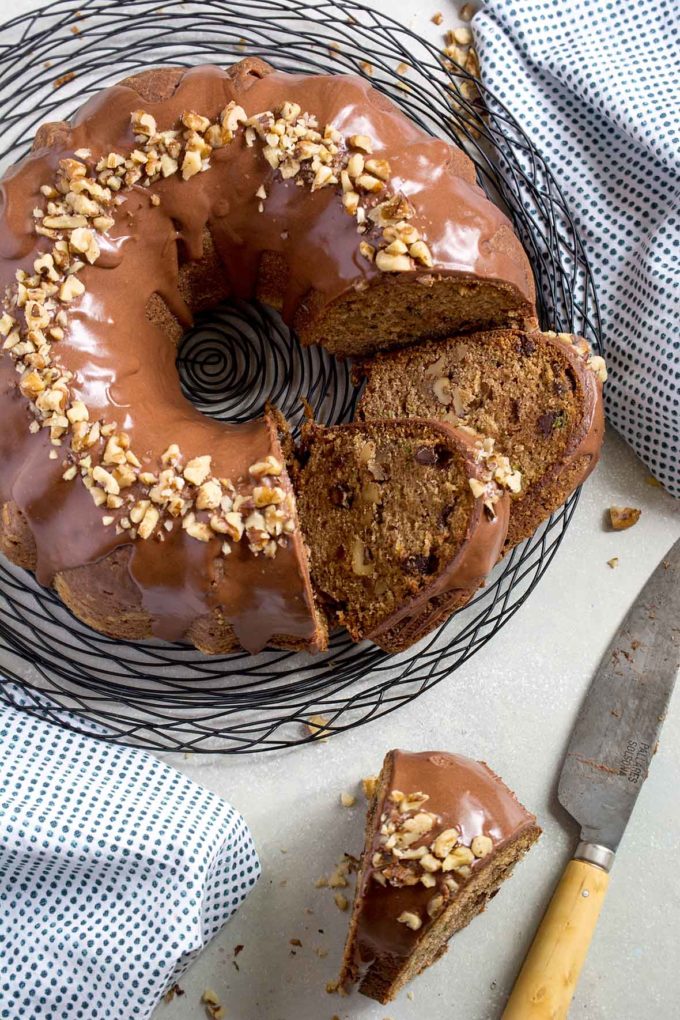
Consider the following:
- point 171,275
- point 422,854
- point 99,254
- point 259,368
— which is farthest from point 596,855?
point 99,254

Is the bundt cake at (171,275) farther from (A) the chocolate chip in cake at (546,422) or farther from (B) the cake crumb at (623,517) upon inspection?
(B) the cake crumb at (623,517)

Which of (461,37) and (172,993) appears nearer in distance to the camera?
(172,993)

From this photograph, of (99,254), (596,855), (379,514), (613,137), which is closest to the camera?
(99,254)

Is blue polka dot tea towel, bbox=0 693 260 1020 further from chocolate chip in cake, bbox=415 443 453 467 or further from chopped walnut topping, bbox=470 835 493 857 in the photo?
chocolate chip in cake, bbox=415 443 453 467

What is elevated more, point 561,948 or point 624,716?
point 624,716

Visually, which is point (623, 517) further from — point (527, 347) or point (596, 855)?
point (596, 855)

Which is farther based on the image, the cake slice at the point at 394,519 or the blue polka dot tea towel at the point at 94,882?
the blue polka dot tea towel at the point at 94,882

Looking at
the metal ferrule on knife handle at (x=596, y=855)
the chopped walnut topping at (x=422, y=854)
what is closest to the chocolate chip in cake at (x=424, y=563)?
the chopped walnut topping at (x=422, y=854)
